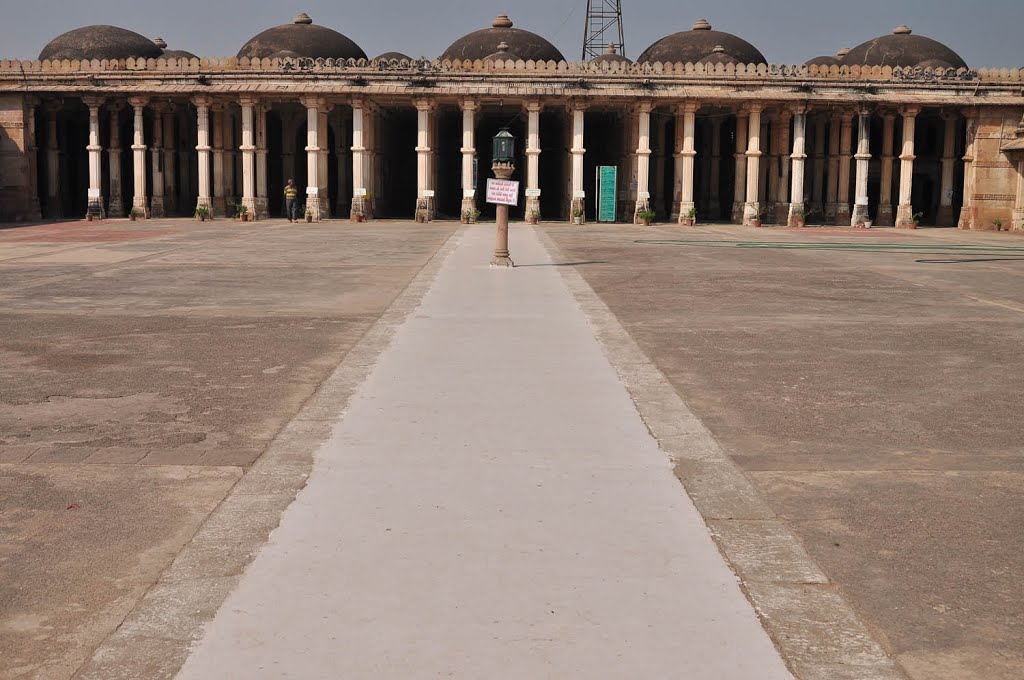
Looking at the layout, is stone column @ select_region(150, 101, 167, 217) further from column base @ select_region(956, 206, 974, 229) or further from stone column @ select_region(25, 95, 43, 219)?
column base @ select_region(956, 206, 974, 229)

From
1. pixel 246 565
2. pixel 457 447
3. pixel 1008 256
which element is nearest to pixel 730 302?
pixel 457 447

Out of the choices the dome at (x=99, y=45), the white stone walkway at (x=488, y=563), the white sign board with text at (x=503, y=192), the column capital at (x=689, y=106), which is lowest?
the white stone walkway at (x=488, y=563)

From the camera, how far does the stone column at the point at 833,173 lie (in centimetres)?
3678

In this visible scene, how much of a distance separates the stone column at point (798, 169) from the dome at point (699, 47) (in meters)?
6.17

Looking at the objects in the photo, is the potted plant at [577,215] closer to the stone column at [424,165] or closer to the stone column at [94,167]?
the stone column at [424,165]

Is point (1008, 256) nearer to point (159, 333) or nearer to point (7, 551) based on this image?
point (159, 333)

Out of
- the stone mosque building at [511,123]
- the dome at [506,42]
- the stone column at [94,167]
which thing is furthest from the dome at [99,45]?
the dome at [506,42]

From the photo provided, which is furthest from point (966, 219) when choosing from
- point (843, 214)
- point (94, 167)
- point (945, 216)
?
point (94, 167)

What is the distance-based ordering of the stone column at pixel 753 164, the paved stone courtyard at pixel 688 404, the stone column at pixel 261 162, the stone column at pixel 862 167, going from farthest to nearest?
the stone column at pixel 261 162, the stone column at pixel 862 167, the stone column at pixel 753 164, the paved stone courtyard at pixel 688 404

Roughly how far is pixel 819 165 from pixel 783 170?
10.2 ft

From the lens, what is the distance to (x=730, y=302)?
12.3 metres

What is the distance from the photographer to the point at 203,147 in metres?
34.5

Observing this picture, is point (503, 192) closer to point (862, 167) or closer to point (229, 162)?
point (862, 167)

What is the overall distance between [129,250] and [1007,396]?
54.3 ft
